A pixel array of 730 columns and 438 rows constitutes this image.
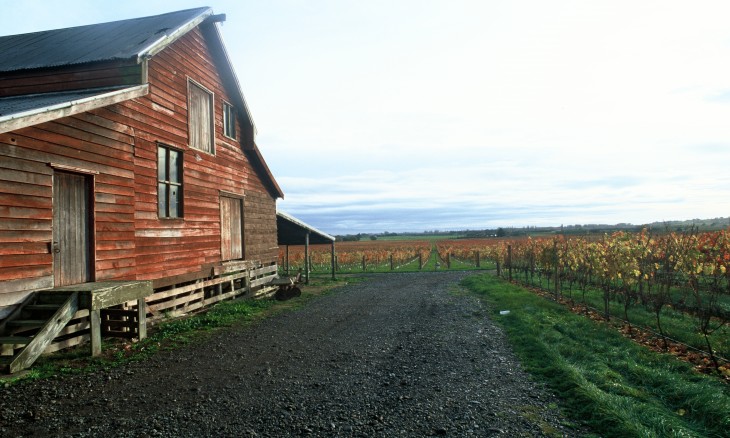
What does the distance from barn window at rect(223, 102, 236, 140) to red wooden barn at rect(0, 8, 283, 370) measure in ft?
0.23

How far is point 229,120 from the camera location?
16734 mm

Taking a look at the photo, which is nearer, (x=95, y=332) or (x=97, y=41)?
(x=95, y=332)

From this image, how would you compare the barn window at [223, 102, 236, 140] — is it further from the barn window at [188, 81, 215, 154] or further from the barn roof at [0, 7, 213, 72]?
the barn roof at [0, 7, 213, 72]

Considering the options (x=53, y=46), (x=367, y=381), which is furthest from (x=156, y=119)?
(x=367, y=381)

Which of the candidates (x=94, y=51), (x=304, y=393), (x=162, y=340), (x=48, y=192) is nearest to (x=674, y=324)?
(x=304, y=393)

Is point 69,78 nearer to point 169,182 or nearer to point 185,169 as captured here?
point 169,182

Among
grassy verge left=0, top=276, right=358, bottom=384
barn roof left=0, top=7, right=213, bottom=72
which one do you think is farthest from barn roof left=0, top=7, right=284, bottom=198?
grassy verge left=0, top=276, right=358, bottom=384

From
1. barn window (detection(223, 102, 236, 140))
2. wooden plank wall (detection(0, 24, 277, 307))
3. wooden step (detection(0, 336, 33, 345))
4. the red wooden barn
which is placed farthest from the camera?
barn window (detection(223, 102, 236, 140))

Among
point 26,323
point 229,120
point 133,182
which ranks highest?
point 229,120

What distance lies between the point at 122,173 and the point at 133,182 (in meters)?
0.44

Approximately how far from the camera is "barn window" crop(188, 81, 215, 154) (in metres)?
14.2

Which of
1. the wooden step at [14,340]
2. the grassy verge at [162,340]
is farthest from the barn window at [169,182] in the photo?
the wooden step at [14,340]

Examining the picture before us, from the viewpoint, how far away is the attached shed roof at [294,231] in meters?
22.6

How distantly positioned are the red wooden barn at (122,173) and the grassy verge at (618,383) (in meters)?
8.14
